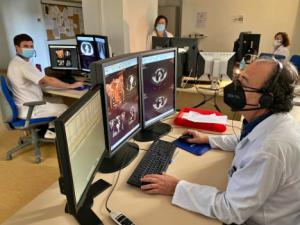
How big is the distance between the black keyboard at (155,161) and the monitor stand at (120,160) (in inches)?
2.8

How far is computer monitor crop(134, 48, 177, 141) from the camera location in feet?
4.50

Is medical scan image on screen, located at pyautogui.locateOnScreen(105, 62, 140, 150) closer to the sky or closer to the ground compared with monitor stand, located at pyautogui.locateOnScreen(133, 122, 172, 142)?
closer to the sky

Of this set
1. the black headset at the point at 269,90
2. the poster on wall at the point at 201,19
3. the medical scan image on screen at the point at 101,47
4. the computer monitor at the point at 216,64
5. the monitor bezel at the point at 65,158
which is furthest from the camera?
the poster on wall at the point at 201,19

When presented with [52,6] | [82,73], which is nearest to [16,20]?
[52,6]

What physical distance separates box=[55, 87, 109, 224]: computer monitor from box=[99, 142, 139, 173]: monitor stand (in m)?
0.12

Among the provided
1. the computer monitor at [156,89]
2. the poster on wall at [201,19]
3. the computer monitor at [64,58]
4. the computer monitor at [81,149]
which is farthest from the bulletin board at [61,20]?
the computer monitor at [81,149]

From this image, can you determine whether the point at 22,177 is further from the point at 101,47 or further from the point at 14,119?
the point at 101,47

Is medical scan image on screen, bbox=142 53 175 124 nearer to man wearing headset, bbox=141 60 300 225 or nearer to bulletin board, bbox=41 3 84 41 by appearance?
man wearing headset, bbox=141 60 300 225

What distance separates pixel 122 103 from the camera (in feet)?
3.97

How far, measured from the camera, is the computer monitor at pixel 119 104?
105 centimetres

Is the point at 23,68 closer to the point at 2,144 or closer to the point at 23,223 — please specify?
the point at 2,144

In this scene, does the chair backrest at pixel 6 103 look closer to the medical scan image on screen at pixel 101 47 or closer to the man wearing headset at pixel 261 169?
the medical scan image on screen at pixel 101 47

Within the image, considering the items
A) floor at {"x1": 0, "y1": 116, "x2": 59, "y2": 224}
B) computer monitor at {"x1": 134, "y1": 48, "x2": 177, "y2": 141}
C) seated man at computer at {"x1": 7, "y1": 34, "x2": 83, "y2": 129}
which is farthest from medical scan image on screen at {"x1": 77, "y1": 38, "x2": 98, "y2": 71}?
computer monitor at {"x1": 134, "y1": 48, "x2": 177, "y2": 141}

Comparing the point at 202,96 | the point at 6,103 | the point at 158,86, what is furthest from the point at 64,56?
the point at 158,86
